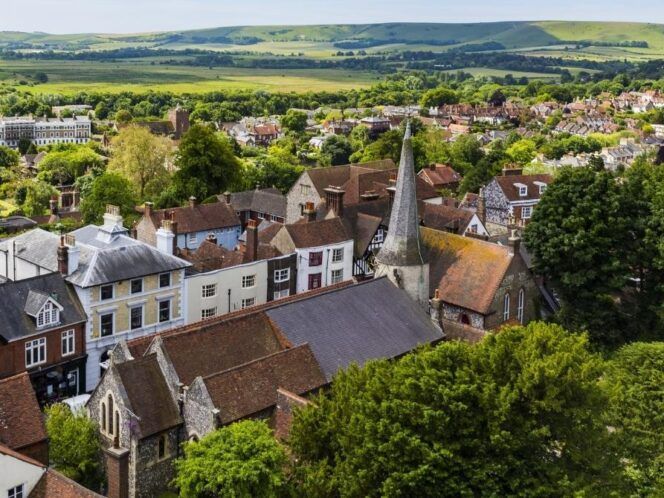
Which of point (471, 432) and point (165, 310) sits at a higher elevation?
point (471, 432)

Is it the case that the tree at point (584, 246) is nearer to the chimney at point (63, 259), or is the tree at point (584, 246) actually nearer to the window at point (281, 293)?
the window at point (281, 293)

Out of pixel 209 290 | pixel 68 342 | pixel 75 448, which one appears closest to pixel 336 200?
pixel 209 290

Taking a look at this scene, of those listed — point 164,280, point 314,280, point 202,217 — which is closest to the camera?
point 164,280

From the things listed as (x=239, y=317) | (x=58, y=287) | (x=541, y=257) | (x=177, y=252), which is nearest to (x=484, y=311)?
(x=541, y=257)

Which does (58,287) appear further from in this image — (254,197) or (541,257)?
(254,197)

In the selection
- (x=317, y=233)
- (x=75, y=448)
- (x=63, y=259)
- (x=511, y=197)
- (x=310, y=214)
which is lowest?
(x=75, y=448)

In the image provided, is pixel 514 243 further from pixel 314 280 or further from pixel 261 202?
pixel 261 202

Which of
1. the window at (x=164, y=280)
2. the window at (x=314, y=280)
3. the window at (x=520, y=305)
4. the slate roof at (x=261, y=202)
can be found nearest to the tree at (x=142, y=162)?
the slate roof at (x=261, y=202)

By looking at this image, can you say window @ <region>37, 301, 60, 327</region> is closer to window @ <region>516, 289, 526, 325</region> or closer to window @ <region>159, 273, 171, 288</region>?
window @ <region>159, 273, 171, 288</region>
